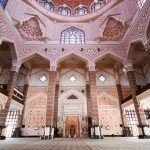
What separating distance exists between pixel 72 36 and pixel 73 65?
3501 mm

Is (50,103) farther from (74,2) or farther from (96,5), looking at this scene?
(74,2)

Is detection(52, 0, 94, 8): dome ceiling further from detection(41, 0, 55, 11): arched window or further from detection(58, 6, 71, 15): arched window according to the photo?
detection(41, 0, 55, 11): arched window

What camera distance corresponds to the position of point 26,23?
10.4 metres

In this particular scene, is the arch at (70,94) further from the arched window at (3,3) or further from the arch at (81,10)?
the arched window at (3,3)

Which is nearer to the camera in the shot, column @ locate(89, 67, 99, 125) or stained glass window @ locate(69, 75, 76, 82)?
column @ locate(89, 67, 99, 125)

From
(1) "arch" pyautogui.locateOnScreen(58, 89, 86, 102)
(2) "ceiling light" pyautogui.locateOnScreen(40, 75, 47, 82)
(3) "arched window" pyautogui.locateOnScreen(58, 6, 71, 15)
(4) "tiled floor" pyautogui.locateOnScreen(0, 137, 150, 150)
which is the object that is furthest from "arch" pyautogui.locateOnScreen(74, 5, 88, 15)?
(4) "tiled floor" pyautogui.locateOnScreen(0, 137, 150, 150)

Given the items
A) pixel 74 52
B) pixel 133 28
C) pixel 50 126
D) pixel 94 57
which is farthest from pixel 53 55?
pixel 133 28

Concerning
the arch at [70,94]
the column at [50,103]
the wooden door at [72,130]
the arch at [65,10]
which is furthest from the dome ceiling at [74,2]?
the wooden door at [72,130]

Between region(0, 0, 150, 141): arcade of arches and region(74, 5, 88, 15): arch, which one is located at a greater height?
region(74, 5, 88, 15): arch

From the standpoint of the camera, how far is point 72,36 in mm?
12055

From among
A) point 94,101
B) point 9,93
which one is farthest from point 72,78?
point 9,93

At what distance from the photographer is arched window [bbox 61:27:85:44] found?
11.7 m

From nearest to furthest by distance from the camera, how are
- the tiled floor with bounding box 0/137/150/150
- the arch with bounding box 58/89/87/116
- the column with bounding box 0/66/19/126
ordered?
the tiled floor with bounding box 0/137/150/150 < the column with bounding box 0/66/19/126 < the arch with bounding box 58/89/87/116

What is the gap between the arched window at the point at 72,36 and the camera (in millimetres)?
11742
